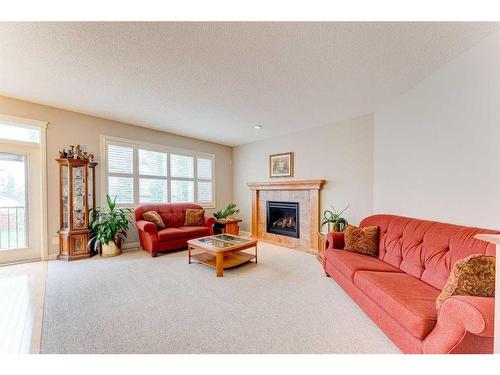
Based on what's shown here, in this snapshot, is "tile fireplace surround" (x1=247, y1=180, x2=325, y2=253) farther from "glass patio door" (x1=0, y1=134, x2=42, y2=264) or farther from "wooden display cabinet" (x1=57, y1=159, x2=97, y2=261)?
"glass patio door" (x1=0, y1=134, x2=42, y2=264)

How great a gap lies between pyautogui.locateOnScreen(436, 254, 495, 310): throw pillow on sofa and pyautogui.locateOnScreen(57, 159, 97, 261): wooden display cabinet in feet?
15.4

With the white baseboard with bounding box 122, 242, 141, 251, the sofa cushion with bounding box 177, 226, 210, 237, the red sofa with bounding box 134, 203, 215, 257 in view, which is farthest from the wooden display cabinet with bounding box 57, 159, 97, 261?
the sofa cushion with bounding box 177, 226, 210, 237

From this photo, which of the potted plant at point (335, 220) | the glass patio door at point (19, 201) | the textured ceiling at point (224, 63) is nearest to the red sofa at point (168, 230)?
the glass patio door at point (19, 201)

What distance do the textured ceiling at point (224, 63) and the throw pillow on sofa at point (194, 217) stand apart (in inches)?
84.5

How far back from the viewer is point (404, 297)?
60.7 inches

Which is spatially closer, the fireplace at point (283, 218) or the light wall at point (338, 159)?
the light wall at point (338, 159)

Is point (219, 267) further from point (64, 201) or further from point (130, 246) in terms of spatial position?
point (64, 201)

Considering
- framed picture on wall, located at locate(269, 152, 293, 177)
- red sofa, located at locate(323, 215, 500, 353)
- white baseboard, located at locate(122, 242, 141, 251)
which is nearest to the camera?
red sofa, located at locate(323, 215, 500, 353)

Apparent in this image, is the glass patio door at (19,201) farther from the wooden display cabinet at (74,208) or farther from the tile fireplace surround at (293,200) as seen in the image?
the tile fireplace surround at (293,200)

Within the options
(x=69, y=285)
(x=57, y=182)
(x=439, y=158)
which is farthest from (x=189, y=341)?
(x=57, y=182)

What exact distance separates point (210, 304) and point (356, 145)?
134 inches

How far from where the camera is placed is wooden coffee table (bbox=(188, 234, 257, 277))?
2.87 meters

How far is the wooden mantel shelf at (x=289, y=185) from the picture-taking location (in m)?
4.16

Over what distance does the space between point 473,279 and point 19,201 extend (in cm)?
551
